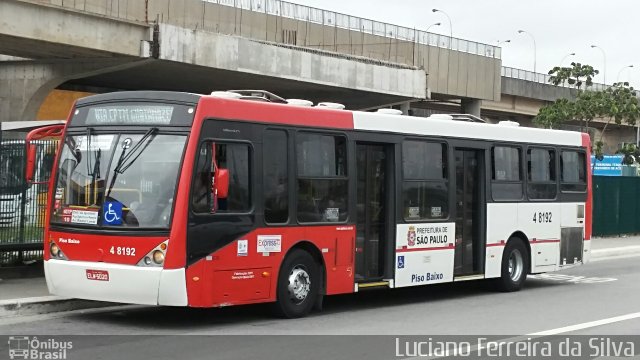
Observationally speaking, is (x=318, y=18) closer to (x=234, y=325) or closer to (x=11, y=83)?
(x=11, y=83)

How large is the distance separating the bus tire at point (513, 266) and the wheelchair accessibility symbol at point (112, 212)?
7.80m

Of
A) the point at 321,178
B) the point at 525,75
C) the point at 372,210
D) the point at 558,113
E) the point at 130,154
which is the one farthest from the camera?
the point at 525,75

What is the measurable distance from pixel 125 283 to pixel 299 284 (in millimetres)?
2503

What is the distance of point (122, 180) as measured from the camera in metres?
10.7

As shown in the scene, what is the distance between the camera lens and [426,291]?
16.0 meters

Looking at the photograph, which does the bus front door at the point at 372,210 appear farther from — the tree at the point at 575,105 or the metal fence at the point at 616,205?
the tree at the point at 575,105

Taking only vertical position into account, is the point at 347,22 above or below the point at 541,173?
above

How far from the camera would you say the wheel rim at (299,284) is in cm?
1176

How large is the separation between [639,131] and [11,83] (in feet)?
185

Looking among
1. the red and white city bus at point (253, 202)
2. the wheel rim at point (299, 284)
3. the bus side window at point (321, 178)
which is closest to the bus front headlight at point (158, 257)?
the red and white city bus at point (253, 202)

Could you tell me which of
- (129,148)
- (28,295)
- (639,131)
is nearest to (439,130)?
(129,148)

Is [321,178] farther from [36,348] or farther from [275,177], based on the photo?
[36,348]

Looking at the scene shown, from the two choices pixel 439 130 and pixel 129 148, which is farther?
pixel 439 130

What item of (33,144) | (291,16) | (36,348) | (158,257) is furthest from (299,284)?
(291,16)
